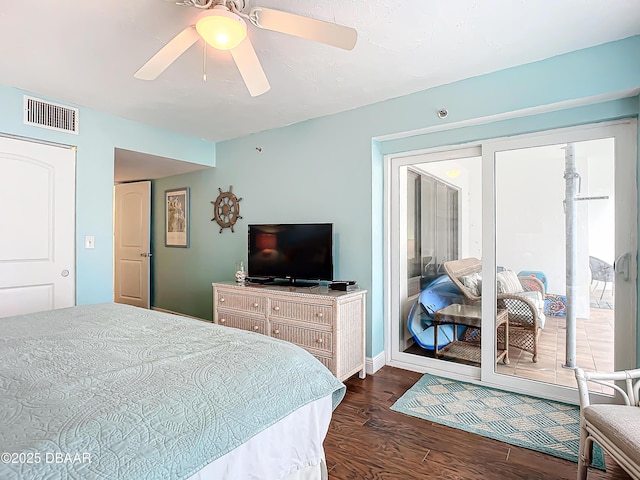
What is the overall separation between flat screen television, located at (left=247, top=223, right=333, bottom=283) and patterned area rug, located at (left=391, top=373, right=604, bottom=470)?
1.23 metres

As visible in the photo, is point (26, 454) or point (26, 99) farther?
point (26, 99)

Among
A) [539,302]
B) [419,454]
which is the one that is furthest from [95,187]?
[539,302]

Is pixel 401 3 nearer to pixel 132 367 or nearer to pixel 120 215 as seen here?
pixel 132 367

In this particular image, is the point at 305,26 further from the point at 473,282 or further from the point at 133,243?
the point at 133,243

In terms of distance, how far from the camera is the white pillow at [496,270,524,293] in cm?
285

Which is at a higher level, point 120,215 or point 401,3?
point 401,3

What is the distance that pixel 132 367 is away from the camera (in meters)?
1.27

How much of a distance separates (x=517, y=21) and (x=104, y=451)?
8.55ft

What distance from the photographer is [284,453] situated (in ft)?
4.33

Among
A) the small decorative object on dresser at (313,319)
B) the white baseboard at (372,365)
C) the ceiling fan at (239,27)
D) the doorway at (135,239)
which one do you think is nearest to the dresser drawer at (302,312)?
the small decorative object on dresser at (313,319)

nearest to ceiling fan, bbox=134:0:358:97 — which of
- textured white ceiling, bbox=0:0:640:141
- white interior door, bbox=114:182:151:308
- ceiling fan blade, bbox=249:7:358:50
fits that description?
ceiling fan blade, bbox=249:7:358:50

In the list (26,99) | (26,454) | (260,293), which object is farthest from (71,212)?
(26,454)

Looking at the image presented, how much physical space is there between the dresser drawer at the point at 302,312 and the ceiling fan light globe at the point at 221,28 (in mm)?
1965

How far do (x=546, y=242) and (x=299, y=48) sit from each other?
2242 millimetres
